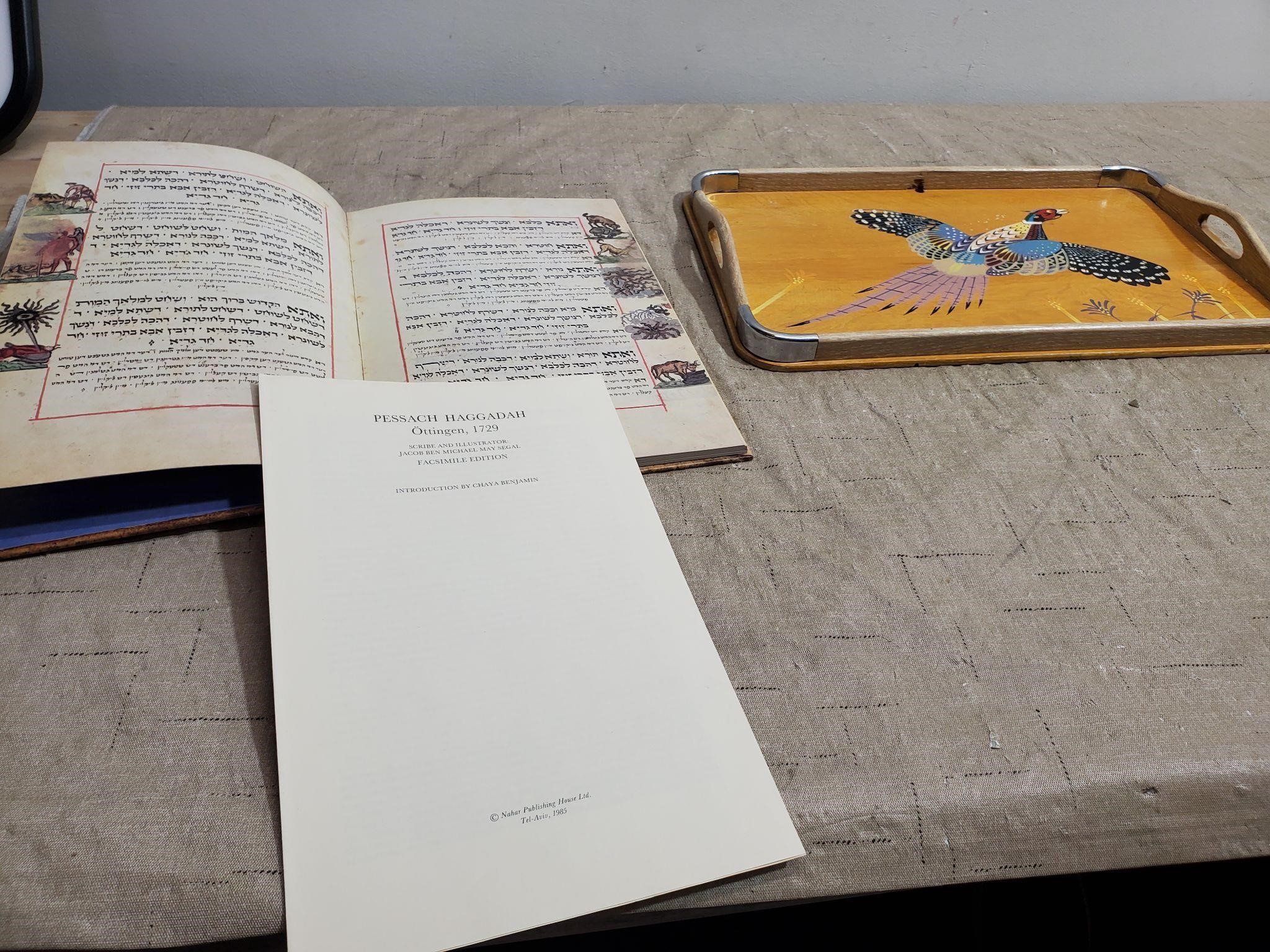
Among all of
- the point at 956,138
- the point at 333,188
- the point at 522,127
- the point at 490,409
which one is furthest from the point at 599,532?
the point at 956,138

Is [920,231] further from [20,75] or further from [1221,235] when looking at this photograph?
[20,75]

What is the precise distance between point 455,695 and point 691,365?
Answer: 30 cm

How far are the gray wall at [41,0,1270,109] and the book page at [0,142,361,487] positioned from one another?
1.37ft

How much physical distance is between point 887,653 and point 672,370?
0.82 ft

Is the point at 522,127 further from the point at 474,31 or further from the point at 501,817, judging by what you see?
the point at 501,817

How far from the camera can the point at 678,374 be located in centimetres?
61

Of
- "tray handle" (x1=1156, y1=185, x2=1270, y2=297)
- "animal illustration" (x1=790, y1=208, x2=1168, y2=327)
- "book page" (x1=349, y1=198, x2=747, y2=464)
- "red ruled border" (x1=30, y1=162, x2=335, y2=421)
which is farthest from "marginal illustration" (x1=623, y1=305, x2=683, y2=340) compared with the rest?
"tray handle" (x1=1156, y1=185, x2=1270, y2=297)

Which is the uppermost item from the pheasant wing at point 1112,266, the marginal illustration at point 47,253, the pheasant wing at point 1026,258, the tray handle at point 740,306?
the pheasant wing at point 1112,266

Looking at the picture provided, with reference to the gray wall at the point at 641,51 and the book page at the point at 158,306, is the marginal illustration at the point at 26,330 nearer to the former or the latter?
the book page at the point at 158,306

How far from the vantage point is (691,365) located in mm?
619

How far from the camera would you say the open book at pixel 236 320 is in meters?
0.48

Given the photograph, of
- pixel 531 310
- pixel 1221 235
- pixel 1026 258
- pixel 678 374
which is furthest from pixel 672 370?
pixel 1221 235

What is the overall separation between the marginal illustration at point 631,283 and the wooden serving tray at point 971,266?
53 mm

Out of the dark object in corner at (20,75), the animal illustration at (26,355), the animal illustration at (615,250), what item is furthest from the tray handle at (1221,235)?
the dark object in corner at (20,75)
